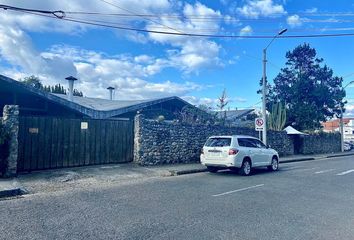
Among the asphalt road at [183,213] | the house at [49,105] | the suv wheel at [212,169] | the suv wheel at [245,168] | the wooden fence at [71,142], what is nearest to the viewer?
the asphalt road at [183,213]

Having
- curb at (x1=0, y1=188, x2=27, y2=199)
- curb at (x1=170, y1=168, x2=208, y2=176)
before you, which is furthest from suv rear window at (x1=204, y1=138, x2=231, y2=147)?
curb at (x1=0, y1=188, x2=27, y2=199)

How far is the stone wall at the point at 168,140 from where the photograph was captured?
14.5m

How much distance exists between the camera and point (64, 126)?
12.4 meters

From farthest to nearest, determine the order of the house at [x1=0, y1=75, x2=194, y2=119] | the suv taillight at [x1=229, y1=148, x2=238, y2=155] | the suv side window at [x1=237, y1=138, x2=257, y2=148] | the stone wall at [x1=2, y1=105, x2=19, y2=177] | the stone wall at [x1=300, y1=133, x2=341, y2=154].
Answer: the stone wall at [x1=300, y1=133, x2=341, y2=154] → the house at [x1=0, y1=75, x2=194, y2=119] → the suv side window at [x1=237, y1=138, x2=257, y2=148] → the suv taillight at [x1=229, y1=148, x2=238, y2=155] → the stone wall at [x1=2, y1=105, x2=19, y2=177]

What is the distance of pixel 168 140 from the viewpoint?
1562cm

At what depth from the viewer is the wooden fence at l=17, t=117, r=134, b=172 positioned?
1132 cm

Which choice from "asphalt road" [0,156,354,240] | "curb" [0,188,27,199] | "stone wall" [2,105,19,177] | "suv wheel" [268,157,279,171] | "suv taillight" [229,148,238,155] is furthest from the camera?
"suv wheel" [268,157,279,171]

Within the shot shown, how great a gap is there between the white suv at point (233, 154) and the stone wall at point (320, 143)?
55.4 feet

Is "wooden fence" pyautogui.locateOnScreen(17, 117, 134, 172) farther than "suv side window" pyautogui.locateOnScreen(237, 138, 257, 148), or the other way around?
"suv side window" pyautogui.locateOnScreen(237, 138, 257, 148)

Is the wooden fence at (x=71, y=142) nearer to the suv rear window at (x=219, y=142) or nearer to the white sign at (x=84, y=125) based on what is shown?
the white sign at (x=84, y=125)

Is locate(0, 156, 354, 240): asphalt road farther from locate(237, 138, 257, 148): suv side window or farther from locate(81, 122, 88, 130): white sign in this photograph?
locate(81, 122, 88, 130): white sign

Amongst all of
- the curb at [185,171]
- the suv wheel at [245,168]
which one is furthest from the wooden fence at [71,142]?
the suv wheel at [245,168]

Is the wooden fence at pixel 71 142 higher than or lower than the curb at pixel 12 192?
higher

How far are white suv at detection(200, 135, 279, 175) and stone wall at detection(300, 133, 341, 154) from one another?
1688cm
